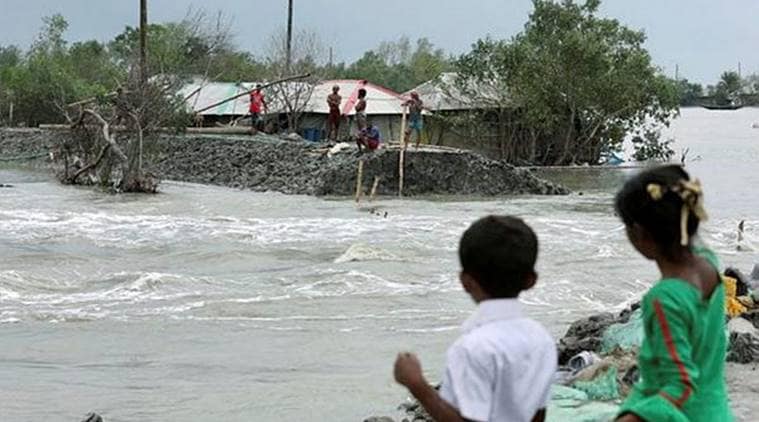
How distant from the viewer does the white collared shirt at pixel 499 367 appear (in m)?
2.95

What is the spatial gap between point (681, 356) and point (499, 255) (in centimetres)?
49

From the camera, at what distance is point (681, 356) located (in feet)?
9.62

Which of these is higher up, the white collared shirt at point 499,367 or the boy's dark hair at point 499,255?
the boy's dark hair at point 499,255

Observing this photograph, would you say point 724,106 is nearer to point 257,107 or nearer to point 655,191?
point 257,107

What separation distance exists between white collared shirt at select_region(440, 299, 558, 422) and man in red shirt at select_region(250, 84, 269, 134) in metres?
35.6

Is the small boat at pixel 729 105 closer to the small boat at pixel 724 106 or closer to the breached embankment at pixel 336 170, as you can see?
the small boat at pixel 724 106

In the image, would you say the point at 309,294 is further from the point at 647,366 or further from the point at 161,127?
the point at 161,127

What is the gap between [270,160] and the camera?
110ft

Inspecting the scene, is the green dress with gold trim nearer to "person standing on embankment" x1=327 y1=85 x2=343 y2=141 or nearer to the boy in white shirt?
the boy in white shirt

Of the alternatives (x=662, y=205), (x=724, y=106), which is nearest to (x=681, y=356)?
(x=662, y=205)

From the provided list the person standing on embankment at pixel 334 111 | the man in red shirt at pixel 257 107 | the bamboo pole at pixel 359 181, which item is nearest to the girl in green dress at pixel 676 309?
the bamboo pole at pixel 359 181

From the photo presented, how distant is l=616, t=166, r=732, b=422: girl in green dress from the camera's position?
9.68ft

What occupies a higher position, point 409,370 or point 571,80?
point 571,80

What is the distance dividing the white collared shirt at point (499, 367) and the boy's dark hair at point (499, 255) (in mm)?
42
